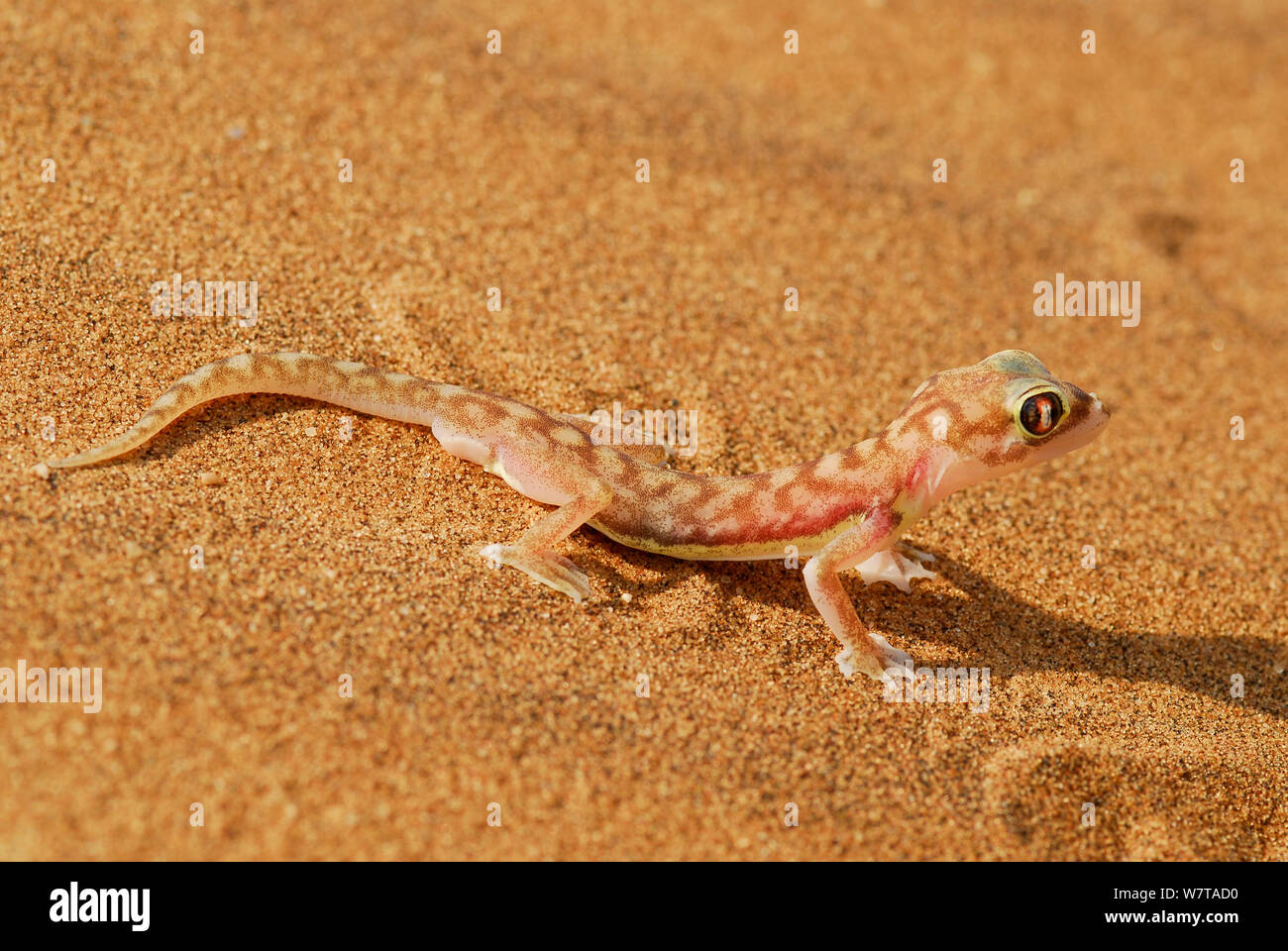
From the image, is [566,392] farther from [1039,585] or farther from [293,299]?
[1039,585]

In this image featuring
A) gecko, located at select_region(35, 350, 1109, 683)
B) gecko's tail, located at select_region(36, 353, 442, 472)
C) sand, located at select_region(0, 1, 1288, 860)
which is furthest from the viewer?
gecko's tail, located at select_region(36, 353, 442, 472)

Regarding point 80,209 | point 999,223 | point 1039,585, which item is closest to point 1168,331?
point 999,223

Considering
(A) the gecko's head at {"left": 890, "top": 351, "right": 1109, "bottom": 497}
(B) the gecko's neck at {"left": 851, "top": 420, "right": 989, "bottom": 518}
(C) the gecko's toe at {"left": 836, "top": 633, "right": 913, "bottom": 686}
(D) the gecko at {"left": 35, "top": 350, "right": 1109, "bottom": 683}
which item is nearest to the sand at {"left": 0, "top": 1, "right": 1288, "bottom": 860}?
(C) the gecko's toe at {"left": 836, "top": 633, "right": 913, "bottom": 686}

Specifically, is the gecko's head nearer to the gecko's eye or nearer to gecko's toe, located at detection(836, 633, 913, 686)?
the gecko's eye

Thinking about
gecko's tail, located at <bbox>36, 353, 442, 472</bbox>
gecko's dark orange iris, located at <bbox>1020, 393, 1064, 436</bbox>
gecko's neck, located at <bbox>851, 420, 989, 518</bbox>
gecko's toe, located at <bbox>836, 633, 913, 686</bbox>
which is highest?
gecko's tail, located at <bbox>36, 353, 442, 472</bbox>

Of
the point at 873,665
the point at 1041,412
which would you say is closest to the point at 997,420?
the point at 1041,412

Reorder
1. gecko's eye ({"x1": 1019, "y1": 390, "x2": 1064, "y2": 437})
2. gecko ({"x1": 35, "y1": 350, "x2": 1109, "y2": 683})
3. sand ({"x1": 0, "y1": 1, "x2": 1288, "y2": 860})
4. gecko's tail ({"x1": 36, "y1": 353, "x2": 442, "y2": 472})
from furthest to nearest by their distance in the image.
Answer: gecko's tail ({"x1": 36, "y1": 353, "x2": 442, "y2": 472}) → gecko ({"x1": 35, "y1": 350, "x2": 1109, "y2": 683}) → gecko's eye ({"x1": 1019, "y1": 390, "x2": 1064, "y2": 437}) → sand ({"x1": 0, "y1": 1, "x2": 1288, "y2": 860})

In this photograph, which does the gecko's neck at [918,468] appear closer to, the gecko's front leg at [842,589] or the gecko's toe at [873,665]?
the gecko's front leg at [842,589]

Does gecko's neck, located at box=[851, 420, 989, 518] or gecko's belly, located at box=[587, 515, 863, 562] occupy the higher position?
gecko's neck, located at box=[851, 420, 989, 518]
